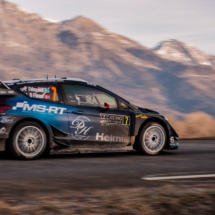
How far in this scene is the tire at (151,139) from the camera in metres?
8.39

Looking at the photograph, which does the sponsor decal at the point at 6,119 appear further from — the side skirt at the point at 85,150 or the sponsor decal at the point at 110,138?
the sponsor decal at the point at 110,138

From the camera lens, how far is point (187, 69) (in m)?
107

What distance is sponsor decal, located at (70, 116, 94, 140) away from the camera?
25.5 ft

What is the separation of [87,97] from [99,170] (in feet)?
7.09

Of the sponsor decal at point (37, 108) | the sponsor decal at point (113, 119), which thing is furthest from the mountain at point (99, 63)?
the sponsor decal at point (37, 108)

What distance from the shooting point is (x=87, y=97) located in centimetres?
816

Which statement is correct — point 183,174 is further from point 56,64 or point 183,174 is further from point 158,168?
point 56,64

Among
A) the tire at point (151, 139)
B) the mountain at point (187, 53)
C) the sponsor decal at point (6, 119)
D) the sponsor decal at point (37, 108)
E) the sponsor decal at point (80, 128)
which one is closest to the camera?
the sponsor decal at point (6, 119)

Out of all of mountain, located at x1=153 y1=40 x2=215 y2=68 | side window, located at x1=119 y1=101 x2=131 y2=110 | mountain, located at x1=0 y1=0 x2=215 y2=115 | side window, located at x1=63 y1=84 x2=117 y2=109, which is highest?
mountain, located at x1=153 y1=40 x2=215 y2=68

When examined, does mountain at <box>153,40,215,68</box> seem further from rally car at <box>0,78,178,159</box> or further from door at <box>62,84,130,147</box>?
door at <box>62,84,130,147</box>

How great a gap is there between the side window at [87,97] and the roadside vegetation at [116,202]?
11.9 ft

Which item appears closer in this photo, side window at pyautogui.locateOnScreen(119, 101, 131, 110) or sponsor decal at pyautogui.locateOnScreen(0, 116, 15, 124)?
sponsor decal at pyautogui.locateOnScreen(0, 116, 15, 124)

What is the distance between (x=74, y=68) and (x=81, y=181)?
273ft

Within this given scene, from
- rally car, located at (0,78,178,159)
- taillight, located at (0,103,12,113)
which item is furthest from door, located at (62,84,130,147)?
taillight, located at (0,103,12,113)
